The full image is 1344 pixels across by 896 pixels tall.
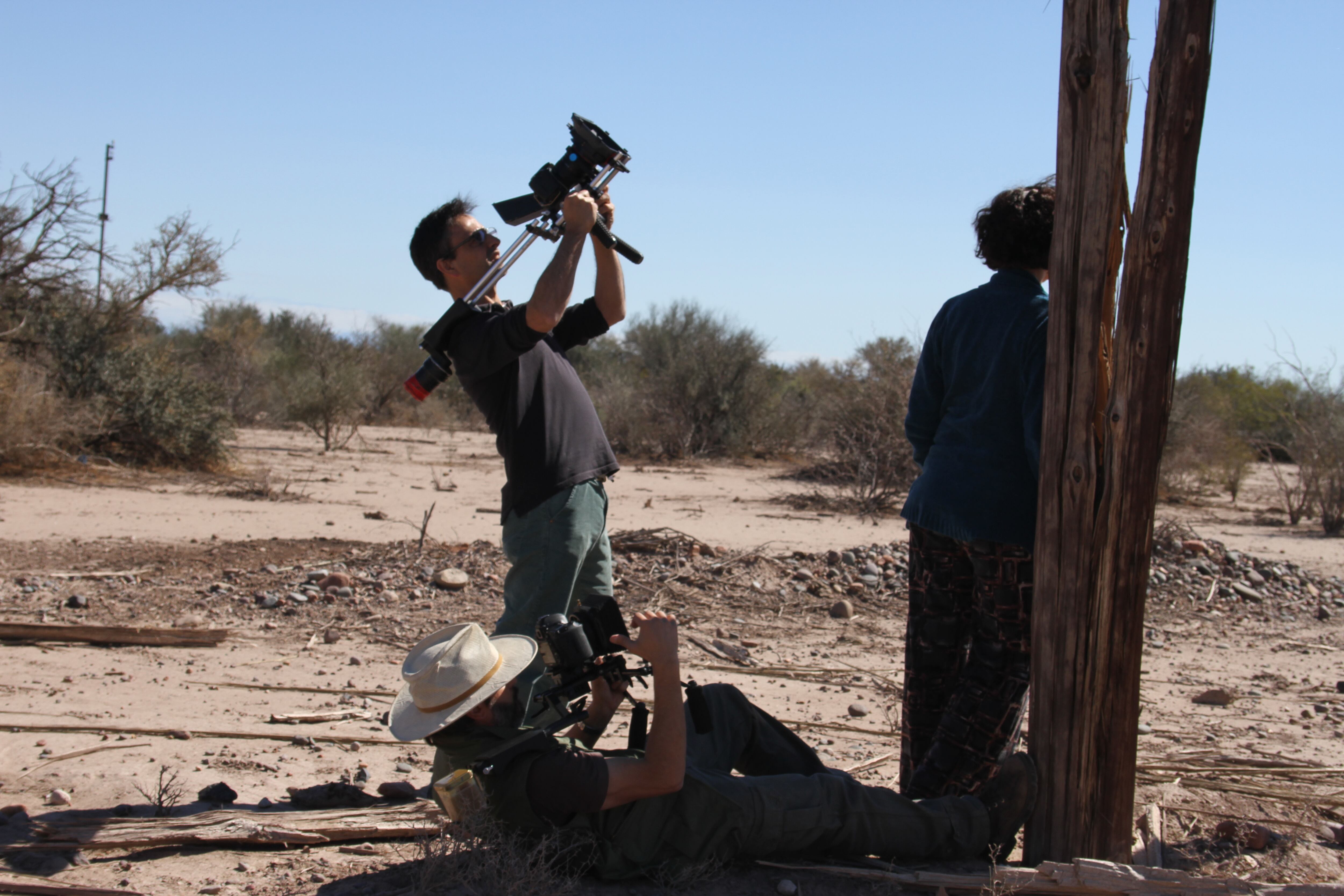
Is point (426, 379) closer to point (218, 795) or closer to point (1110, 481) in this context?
point (218, 795)

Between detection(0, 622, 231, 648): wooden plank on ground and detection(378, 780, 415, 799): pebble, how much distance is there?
7.53 feet

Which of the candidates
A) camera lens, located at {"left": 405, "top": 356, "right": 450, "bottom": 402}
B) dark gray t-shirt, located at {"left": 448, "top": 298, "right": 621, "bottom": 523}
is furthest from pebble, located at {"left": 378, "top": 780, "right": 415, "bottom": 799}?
camera lens, located at {"left": 405, "top": 356, "right": 450, "bottom": 402}

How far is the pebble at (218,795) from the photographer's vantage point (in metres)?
3.19

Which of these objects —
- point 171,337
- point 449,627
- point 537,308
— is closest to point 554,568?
point 449,627

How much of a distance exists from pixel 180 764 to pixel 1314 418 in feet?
43.8

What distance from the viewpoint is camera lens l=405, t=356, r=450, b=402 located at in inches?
114

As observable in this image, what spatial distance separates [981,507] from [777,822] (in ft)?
3.17

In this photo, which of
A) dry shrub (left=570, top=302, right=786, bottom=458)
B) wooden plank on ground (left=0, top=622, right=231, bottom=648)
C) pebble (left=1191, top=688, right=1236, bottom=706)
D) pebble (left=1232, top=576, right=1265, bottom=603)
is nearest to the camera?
pebble (left=1191, top=688, right=1236, bottom=706)

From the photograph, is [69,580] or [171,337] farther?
[171,337]

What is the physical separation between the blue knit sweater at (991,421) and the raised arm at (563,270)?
989 mm

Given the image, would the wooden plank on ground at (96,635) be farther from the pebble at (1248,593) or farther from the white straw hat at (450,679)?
the pebble at (1248,593)

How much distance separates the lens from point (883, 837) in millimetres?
2680

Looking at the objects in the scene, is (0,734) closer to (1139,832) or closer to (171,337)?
(1139,832)

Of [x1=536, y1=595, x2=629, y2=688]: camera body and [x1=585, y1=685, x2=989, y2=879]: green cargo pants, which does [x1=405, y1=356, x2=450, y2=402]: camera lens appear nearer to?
[x1=536, y1=595, x2=629, y2=688]: camera body
